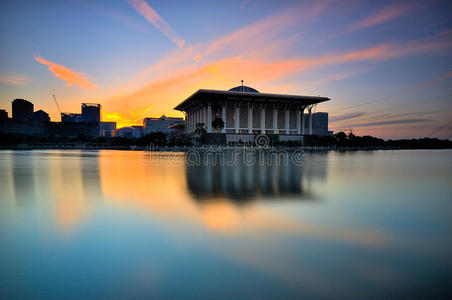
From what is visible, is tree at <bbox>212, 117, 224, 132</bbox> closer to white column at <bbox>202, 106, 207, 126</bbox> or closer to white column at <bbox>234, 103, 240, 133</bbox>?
white column at <bbox>202, 106, 207, 126</bbox>

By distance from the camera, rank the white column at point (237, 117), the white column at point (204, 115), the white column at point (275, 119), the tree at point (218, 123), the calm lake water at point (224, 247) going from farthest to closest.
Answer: the white column at point (275, 119), the white column at point (237, 117), the white column at point (204, 115), the tree at point (218, 123), the calm lake water at point (224, 247)

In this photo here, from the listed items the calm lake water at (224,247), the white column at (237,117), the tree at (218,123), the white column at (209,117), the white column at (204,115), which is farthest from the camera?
the white column at (237,117)

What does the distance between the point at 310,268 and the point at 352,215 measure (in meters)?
3.15

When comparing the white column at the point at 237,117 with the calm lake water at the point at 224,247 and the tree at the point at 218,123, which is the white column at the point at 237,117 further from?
the calm lake water at the point at 224,247

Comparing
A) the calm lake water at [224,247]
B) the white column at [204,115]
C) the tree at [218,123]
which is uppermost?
the white column at [204,115]

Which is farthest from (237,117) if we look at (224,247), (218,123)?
(224,247)

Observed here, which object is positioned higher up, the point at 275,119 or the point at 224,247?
the point at 275,119

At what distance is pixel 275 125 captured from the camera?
240 feet

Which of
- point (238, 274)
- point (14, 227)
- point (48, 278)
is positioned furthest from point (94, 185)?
point (238, 274)

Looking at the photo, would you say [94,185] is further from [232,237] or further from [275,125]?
[275,125]

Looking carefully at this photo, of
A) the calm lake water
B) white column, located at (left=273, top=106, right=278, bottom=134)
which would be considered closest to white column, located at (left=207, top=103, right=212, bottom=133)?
white column, located at (left=273, top=106, right=278, bottom=134)

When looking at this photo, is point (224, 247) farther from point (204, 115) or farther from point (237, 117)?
point (204, 115)

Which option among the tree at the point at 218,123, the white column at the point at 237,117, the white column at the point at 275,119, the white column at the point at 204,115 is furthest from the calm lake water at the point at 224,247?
the white column at the point at 275,119

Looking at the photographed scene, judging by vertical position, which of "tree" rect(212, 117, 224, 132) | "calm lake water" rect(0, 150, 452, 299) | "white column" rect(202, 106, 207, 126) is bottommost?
"calm lake water" rect(0, 150, 452, 299)
